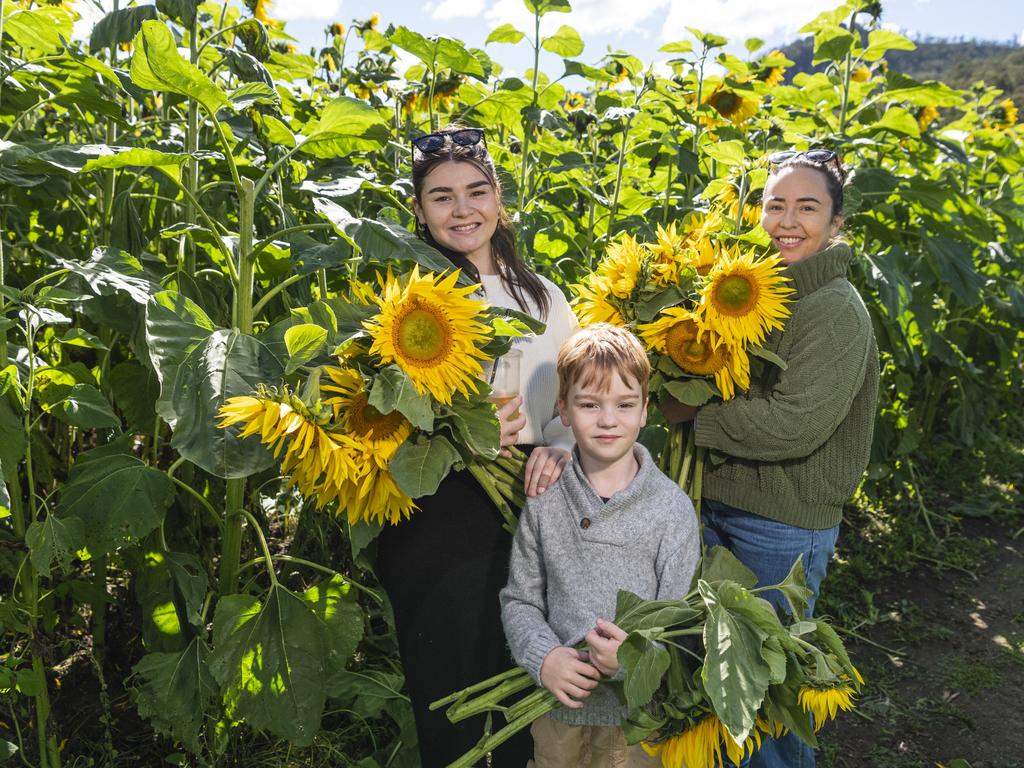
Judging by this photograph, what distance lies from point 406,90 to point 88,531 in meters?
1.84

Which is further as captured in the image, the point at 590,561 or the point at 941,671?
the point at 941,671

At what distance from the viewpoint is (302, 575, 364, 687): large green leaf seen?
186 centimetres

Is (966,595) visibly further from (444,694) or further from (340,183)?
(340,183)

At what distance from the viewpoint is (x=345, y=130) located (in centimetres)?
174

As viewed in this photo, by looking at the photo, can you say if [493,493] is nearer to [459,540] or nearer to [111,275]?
[459,540]

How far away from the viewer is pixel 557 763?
1646mm

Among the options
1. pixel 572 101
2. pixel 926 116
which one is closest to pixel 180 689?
pixel 572 101

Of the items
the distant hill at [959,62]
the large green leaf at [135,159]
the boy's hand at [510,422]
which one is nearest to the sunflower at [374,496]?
the boy's hand at [510,422]

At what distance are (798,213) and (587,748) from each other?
1.14m

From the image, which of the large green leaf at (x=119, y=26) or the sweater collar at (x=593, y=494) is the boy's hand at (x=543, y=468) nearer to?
the sweater collar at (x=593, y=494)

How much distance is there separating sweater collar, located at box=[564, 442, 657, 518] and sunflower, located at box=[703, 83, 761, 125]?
2.48 m

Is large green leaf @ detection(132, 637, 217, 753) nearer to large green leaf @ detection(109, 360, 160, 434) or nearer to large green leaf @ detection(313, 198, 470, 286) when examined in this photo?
large green leaf @ detection(109, 360, 160, 434)

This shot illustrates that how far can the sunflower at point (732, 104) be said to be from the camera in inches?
145

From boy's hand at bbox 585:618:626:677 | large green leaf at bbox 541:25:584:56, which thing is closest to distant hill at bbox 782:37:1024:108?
large green leaf at bbox 541:25:584:56
